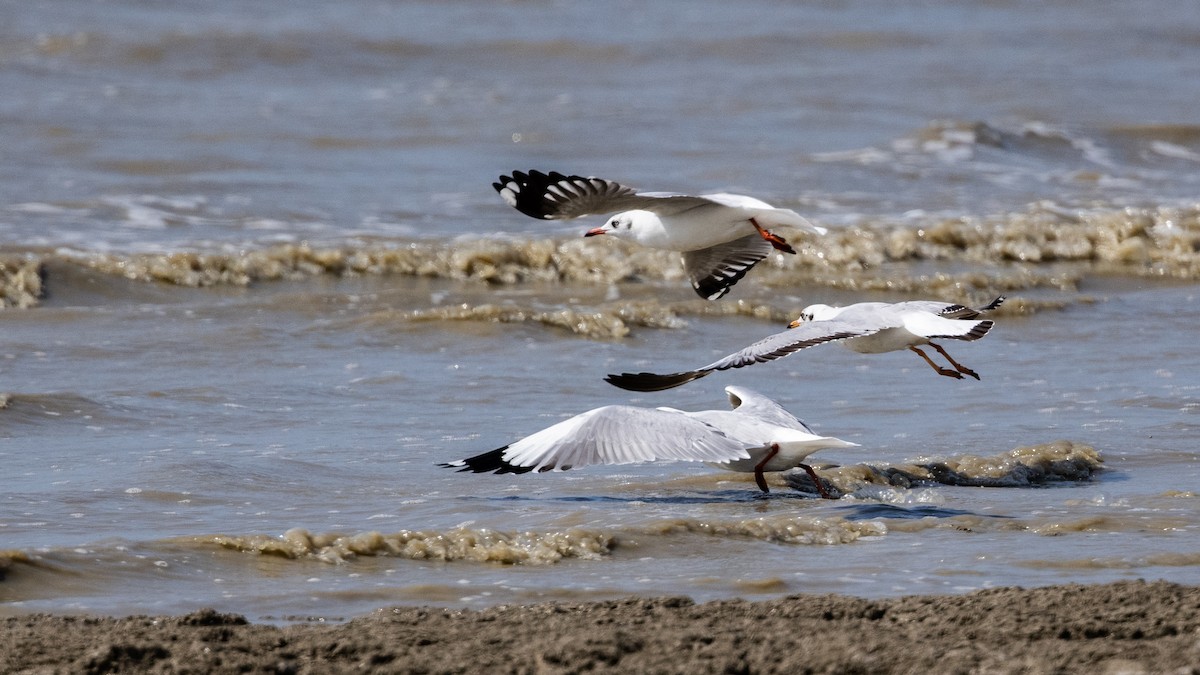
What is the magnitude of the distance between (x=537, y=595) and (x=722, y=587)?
0.53 metres

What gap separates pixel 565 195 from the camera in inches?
274

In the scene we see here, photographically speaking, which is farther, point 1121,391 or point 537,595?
point 1121,391

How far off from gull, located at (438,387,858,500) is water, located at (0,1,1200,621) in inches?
6.6

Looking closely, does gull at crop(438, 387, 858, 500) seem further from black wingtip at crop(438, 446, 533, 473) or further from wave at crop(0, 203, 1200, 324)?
wave at crop(0, 203, 1200, 324)

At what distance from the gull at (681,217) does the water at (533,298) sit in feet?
2.40

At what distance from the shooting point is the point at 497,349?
30.4 ft

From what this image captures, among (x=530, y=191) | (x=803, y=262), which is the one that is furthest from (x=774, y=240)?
(x=803, y=262)

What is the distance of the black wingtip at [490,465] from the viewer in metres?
5.78

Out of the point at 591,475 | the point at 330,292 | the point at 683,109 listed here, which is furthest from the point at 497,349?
the point at 683,109

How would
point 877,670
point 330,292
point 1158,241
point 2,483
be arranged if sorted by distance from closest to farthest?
point 877,670 → point 2,483 → point 330,292 → point 1158,241

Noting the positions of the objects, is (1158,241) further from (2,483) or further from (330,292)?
(2,483)

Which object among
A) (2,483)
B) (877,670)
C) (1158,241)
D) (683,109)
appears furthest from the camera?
(683,109)

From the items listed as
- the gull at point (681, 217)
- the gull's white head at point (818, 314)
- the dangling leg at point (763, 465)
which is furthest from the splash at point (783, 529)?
the gull at point (681, 217)

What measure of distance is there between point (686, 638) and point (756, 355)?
2349 mm
